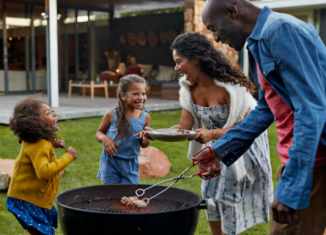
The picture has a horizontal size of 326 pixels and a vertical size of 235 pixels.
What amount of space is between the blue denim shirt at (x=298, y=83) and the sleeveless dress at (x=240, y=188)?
4.56ft

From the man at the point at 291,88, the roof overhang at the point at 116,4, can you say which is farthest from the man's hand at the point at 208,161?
the roof overhang at the point at 116,4

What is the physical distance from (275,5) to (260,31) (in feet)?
38.2

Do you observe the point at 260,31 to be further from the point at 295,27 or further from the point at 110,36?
the point at 110,36

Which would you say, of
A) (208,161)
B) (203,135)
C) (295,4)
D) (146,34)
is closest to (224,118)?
(203,135)

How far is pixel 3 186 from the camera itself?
16.7 ft

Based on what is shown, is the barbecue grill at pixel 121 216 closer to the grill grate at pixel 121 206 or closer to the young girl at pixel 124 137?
the grill grate at pixel 121 206

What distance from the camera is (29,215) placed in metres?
2.98

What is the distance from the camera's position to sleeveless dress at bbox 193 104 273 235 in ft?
10.4

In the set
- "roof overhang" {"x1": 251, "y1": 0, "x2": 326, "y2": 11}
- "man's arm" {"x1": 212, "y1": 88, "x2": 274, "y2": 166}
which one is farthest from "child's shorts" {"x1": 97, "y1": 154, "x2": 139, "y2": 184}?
"roof overhang" {"x1": 251, "y1": 0, "x2": 326, "y2": 11}

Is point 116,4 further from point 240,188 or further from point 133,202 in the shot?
point 133,202

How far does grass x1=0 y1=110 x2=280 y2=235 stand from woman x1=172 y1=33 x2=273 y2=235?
3.37 feet

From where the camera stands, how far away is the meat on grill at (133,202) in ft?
8.29

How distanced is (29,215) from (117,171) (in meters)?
0.89

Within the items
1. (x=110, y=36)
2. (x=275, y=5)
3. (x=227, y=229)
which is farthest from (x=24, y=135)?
(x=110, y=36)
